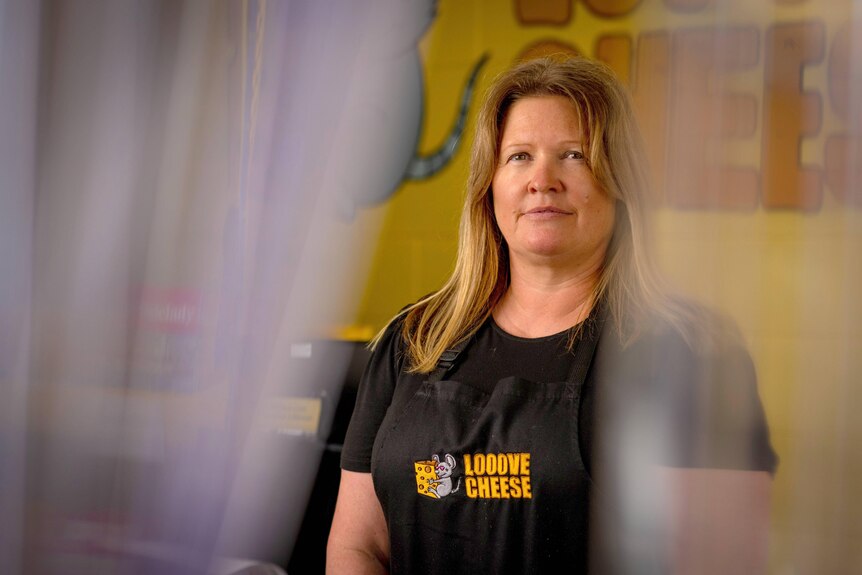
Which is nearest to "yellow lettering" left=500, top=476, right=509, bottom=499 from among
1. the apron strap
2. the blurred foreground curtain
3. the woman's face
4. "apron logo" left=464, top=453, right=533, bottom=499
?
"apron logo" left=464, top=453, right=533, bottom=499

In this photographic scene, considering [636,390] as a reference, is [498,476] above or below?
below

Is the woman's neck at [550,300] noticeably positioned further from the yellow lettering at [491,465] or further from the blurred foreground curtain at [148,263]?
the blurred foreground curtain at [148,263]

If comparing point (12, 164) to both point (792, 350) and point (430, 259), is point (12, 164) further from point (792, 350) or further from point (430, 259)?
point (430, 259)

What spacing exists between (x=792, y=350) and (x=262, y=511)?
0.74 metres

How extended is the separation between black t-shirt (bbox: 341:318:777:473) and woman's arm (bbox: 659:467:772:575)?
1cm

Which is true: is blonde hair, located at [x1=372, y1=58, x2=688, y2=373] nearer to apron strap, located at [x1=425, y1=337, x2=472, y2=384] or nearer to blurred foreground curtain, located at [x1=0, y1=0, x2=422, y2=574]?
apron strap, located at [x1=425, y1=337, x2=472, y2=384]

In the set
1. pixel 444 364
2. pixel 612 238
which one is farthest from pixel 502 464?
pixel 612 238

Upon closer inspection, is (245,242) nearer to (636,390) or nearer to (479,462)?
(479,462)

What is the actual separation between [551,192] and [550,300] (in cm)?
15

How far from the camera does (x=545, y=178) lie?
1.08 meters

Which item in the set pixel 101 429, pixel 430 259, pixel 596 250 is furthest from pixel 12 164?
pixel 430 259

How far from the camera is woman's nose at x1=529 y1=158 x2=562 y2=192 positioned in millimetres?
1070

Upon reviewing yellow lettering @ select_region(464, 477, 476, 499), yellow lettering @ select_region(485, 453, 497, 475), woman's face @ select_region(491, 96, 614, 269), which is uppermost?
woman's face @ select_region(491, 96, 614, 269)

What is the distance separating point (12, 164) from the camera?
950mm
